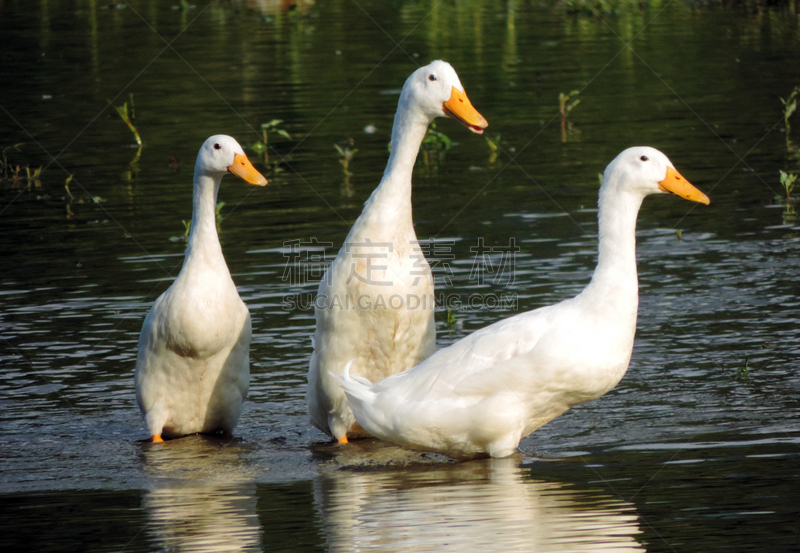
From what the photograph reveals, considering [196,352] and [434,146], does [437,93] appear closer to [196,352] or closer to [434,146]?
[196,352]

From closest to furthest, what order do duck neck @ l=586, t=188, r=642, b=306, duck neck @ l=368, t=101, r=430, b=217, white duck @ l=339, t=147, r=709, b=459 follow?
white duck @ l=339, t=147, r=709, b=459, duck neck @ l=586, t=188, r=642, b=306, duck neck @ l=368, t=101, r=430, b=217

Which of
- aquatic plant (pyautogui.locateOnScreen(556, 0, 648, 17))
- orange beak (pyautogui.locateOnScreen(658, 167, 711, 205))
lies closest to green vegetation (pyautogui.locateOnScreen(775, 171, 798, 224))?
orange beak (pyautogui.locateOnScreen(658, 167, 711, 205))

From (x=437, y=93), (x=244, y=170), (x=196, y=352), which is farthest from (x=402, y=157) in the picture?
(x=196, y=352)

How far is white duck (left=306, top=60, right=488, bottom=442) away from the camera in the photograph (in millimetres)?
7699

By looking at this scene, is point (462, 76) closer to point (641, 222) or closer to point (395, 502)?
point (641, 222)

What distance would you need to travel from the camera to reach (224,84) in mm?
23250

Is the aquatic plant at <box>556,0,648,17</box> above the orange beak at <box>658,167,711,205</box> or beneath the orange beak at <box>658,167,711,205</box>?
above

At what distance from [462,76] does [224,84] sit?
194 inches

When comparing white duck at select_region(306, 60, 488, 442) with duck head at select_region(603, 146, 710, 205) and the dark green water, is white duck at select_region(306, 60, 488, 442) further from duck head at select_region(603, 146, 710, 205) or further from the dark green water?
duck head at select_region(603, 146, 710, 205)

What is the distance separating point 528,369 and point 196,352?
248 centimetres

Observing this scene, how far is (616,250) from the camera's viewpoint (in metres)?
7.24

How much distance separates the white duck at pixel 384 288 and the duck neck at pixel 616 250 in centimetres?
121

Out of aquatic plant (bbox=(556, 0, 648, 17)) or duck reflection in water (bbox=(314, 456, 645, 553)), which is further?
aquatic plant (bbox=(556, 0, 648, 17))

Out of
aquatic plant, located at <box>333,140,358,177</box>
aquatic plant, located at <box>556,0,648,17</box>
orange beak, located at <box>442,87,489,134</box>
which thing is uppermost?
aquatic plant, located at <box>556,0,648,17</box>
